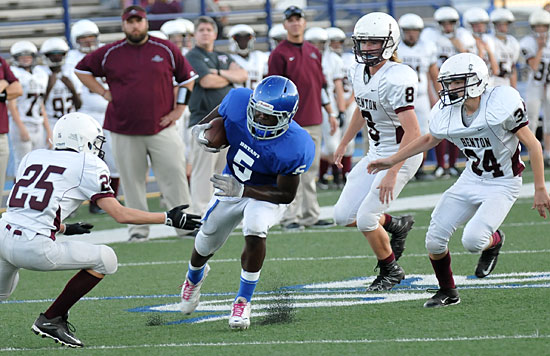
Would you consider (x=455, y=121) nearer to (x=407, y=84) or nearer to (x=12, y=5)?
(x=407, y=84)

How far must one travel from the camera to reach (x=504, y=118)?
536 centimetres

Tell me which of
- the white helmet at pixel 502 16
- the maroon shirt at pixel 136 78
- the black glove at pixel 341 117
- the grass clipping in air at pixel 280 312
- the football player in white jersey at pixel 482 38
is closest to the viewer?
the grass clipping in air at pixel 280 312

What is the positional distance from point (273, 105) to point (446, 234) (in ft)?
4.19

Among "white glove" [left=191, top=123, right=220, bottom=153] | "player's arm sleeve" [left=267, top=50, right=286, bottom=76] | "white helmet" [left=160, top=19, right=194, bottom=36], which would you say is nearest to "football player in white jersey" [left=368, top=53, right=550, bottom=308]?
"white glove" [left=191, top=123, right=220, bottom=153]

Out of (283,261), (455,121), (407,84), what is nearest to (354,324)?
(455,121)

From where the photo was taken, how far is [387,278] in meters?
6.09

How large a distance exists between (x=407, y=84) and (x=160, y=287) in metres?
2.10

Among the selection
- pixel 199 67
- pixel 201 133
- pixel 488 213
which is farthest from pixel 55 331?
pixel 199 67

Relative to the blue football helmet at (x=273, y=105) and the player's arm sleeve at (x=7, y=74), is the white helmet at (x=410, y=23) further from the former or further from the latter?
the blue football helmet at (x=273, y=105)

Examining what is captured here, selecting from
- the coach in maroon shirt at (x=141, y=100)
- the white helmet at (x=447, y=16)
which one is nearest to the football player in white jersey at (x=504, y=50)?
the white helmet at (x=447, y=16)

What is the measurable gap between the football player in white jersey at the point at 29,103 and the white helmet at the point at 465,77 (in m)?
5.86

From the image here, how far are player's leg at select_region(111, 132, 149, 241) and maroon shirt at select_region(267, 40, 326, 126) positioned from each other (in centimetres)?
139

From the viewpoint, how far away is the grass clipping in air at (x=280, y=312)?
522 cm

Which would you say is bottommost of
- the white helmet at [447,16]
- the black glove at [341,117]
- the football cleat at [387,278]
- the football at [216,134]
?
the black glove at [341,117]
